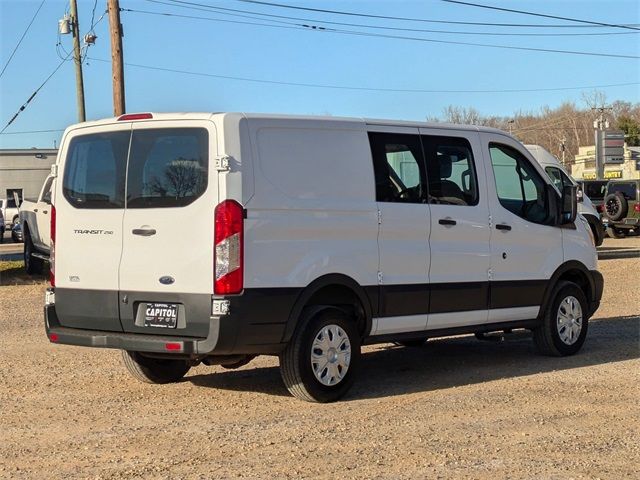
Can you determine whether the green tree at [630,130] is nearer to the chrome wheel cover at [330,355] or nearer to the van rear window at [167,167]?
the chrome wheel cover at [330,355]

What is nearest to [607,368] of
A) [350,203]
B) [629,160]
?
[350,203]

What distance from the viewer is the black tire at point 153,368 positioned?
8516 millimetres

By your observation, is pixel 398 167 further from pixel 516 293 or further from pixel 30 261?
pixel 30 261

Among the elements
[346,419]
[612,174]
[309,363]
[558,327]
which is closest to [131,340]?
[309,363]

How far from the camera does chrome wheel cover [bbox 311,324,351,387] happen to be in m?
7.64

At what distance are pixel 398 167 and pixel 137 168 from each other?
2283 mm

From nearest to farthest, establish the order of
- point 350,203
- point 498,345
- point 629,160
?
point 350,203, point 498,345, point 629,160

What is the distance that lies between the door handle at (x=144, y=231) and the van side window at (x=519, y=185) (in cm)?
357

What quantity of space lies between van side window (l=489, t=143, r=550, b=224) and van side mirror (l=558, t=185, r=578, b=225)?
207 millimetres

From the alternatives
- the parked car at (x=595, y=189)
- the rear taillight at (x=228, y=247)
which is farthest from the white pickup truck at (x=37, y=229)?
the parked car at (x=595, y=189)

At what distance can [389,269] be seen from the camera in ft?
26.7

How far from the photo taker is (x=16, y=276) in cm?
2011

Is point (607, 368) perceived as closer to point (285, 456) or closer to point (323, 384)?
point (323, 384)

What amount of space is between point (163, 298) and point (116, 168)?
3.77 ft
